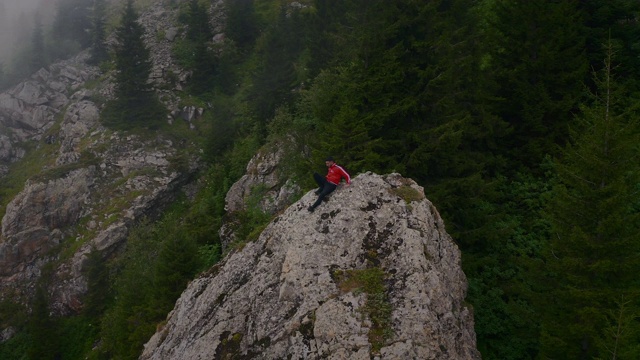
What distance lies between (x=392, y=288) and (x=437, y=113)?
32.5 ft

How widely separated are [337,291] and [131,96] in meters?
43.8

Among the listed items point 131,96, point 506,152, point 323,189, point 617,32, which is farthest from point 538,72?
point 131,96

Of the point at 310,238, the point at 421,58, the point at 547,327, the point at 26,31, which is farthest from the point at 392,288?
the point at 26,31

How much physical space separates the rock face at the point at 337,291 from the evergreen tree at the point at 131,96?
37609mm

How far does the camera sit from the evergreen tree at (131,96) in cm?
4438

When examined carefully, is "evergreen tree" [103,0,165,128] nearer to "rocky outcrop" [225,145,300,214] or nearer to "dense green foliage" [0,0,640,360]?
"rocky outcrop" [225,145,300,214]

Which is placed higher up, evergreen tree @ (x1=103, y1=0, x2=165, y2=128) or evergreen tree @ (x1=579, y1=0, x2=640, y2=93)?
evergreen tree @ (x1=579, y1=0, x2=640, y2=93)

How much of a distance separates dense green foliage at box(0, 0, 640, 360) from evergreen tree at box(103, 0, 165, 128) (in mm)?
23894

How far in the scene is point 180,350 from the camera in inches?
441

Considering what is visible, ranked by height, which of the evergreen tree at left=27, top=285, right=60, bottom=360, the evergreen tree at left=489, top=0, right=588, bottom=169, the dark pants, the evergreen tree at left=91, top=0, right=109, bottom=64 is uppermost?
the evergreen tree at left=489, top=0, right=588, bottom=169

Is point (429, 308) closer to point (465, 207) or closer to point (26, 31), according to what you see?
point (465, 207)

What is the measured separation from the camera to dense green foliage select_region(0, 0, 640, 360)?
10.4 m

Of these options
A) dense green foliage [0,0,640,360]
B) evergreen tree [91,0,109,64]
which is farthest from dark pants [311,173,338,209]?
evergreen tree [91,0,109,64]

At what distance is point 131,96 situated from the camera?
44750mm
